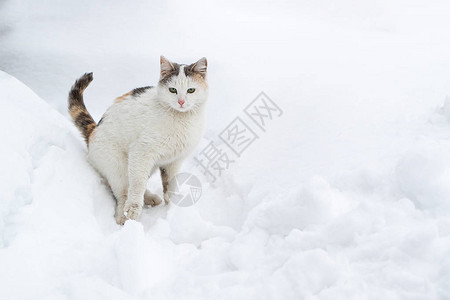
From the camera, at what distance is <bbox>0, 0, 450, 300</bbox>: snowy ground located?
131 cm

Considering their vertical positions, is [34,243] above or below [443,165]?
below

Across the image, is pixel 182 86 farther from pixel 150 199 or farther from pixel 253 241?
pixel 253 241

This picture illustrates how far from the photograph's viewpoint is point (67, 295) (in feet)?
4.23

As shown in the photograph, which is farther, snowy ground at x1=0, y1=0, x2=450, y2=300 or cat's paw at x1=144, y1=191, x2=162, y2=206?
cat's paw at x1=144, y1=191, x2=162, y2=206

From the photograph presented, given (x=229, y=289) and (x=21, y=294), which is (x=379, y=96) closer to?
(x=229, y=289)

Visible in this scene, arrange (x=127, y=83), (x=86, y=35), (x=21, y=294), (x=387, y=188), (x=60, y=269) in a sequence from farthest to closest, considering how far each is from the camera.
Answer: (x=86, y=35), (x=127, y=83), (x=387, y=188), (x=60, y=269), (x=21, y=294)

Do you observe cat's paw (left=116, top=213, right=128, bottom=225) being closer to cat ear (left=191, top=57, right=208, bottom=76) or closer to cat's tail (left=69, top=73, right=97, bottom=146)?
cat's tail (left=69, top=73, right=97, bottom=146)

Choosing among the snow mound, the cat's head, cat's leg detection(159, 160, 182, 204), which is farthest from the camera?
cat's leg detection(159, 160, 182, 204)

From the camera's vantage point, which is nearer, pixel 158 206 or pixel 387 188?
pixel 387 188

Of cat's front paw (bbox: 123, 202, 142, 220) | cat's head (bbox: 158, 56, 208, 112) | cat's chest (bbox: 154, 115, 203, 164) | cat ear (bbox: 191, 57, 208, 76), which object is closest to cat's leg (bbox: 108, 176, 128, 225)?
cat's front paw (bbox: 123, 202, 142, 220)

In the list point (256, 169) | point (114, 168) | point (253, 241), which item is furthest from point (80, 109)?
point (253, 241)

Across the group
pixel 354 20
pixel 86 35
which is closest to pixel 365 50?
pixel 354 20

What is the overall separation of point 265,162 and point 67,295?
147 cm

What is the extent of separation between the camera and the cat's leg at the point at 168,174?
7.97 ft
